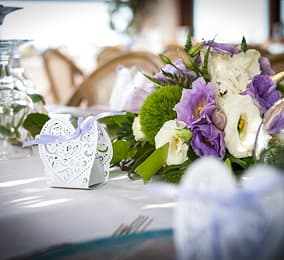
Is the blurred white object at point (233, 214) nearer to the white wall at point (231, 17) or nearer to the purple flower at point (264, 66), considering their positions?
the purple flower at point (264, 66)

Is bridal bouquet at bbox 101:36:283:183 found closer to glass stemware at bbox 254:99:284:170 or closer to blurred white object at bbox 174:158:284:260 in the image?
glass stemware at bbox 254:99:284:170

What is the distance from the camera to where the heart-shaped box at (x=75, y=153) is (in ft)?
2.96

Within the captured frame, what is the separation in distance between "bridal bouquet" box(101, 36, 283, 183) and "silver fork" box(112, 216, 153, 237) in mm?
146

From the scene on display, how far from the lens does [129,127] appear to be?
1.07 m

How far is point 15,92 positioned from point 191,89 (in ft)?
1.49

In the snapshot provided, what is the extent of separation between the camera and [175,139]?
895mm

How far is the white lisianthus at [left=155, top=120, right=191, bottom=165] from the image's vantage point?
88cm

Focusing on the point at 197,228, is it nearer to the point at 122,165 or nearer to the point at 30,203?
the point at 30,203

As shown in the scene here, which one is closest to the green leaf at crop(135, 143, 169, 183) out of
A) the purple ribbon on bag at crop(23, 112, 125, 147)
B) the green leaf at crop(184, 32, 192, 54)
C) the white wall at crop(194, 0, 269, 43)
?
the purple ribbon on bag at crop(23, 112, 125, 147)

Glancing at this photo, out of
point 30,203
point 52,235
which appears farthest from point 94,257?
point 30,203

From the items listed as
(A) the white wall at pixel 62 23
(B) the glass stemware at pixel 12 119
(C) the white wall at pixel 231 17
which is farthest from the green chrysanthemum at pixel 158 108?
(C) the white wall at pixel 231 17

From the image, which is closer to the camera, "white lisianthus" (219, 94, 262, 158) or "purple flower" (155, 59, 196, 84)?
"white lisianthus" (219, 94, 262, 158)

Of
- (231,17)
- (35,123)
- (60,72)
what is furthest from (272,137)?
(231,17)

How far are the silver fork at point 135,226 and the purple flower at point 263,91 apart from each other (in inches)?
11.3
